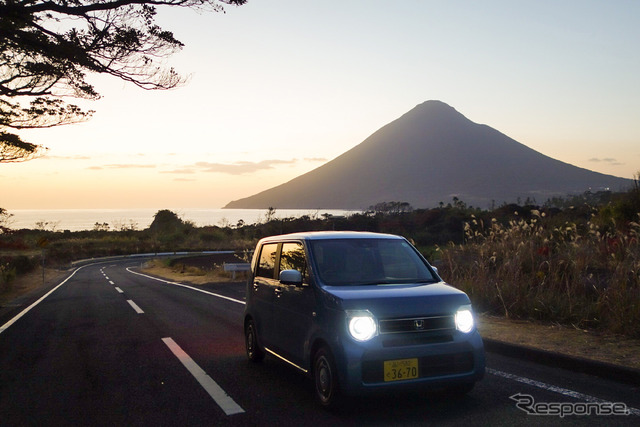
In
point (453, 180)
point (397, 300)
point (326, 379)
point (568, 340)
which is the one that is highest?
point (453, 180)

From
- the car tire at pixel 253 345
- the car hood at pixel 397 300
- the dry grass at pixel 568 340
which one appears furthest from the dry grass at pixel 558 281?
the car tire at pixel 253 345

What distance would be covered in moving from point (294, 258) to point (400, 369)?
1.91m

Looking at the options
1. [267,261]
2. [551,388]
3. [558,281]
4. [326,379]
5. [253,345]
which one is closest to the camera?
[326,379]

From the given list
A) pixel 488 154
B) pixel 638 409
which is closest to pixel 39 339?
pixel 638 409

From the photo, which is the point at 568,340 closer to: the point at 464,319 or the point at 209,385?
the point at 464,319

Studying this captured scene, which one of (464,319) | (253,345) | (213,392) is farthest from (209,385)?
(464,319)

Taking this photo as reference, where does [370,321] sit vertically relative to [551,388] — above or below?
above

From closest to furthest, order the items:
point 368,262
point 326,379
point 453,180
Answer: point 326,379
point 368,262
point 453,180

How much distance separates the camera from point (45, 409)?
5203 millimetres

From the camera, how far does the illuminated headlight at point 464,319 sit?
16.2 feet

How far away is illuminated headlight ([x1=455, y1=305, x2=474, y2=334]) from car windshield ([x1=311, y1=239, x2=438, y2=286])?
0.72 meters

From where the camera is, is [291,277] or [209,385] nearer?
[291,277]

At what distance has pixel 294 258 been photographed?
19.7 feet

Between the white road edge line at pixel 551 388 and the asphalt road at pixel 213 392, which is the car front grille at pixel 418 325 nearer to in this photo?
the asphalt road at pixel 213 392
